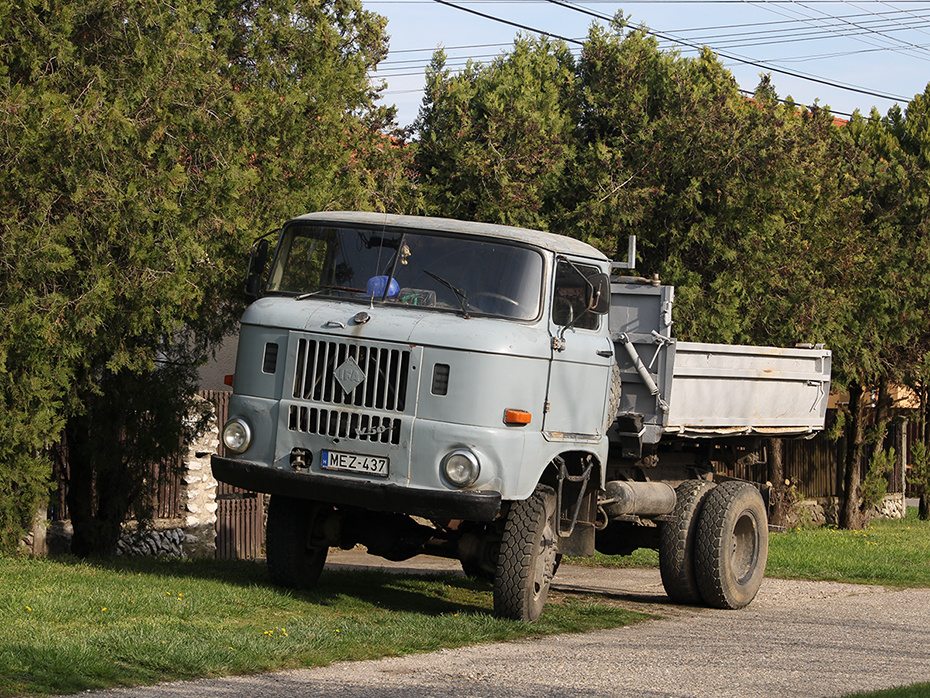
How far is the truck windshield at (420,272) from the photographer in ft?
31.1

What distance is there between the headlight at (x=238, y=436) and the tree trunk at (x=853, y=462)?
16.5m

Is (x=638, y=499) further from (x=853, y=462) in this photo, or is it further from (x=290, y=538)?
(x=853, y=462)

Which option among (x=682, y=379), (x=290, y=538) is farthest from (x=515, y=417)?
(x=682, y=379)

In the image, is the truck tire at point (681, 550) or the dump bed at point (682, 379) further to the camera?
the truck tire at point (681, 550)

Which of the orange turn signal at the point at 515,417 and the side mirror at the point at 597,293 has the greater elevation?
the side mirror at the point at 597,293

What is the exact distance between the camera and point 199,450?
55.3ft

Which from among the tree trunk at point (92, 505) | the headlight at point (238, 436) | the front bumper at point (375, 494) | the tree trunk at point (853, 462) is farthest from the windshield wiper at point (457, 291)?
the tree trunk at point (853, 462)

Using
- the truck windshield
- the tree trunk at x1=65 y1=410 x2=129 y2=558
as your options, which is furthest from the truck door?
the tree trunk at x1=65 y1=410 x2=129 y2=558

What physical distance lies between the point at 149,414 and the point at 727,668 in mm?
6620

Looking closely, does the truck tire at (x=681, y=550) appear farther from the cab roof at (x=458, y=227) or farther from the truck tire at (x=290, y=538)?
the truck tire at (x=290, y=538)

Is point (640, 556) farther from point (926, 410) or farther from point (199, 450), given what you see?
point (926, 410)

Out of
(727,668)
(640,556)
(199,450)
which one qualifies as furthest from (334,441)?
(640,556)

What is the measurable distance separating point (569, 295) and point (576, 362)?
52 cm

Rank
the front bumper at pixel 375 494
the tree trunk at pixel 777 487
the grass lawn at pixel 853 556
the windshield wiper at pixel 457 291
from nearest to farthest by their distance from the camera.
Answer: the front bumper at pixel 375 494 → the windshield wiper at pixel 457 291 → the grass lawn at pixel 853 556 → the tree trunk at pixel 777 487
